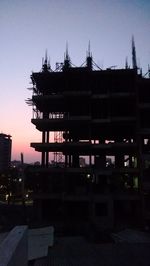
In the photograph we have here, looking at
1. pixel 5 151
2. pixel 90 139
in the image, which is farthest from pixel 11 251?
pixel 5 151

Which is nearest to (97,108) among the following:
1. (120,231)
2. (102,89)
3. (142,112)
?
(102,89)

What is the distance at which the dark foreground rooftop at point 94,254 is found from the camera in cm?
2381

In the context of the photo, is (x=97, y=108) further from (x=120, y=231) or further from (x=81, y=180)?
(x=120, y=231)

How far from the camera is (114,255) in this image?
85.4 ft

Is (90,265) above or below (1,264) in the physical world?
below

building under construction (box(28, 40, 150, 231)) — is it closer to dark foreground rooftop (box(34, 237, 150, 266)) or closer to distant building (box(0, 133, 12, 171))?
dark foreground rooftop (box(34, 237, 150, 266))

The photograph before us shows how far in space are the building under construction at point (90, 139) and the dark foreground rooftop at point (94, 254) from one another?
36.0 feet

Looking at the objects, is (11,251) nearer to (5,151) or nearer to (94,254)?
(94,254)

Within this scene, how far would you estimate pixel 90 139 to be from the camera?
42812 millimetres

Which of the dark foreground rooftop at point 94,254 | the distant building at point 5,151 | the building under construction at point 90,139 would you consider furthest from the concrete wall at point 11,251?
the distant building at point 5,151

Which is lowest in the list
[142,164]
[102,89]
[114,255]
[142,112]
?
[114,255]

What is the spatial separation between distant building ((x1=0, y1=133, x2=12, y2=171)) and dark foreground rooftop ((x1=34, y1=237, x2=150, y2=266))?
112383 millimetres

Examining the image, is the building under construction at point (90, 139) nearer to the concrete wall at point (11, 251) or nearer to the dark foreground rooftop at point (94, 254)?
the dark foreground rooftop at point (94, 254)

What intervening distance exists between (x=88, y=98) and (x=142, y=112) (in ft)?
29.6
